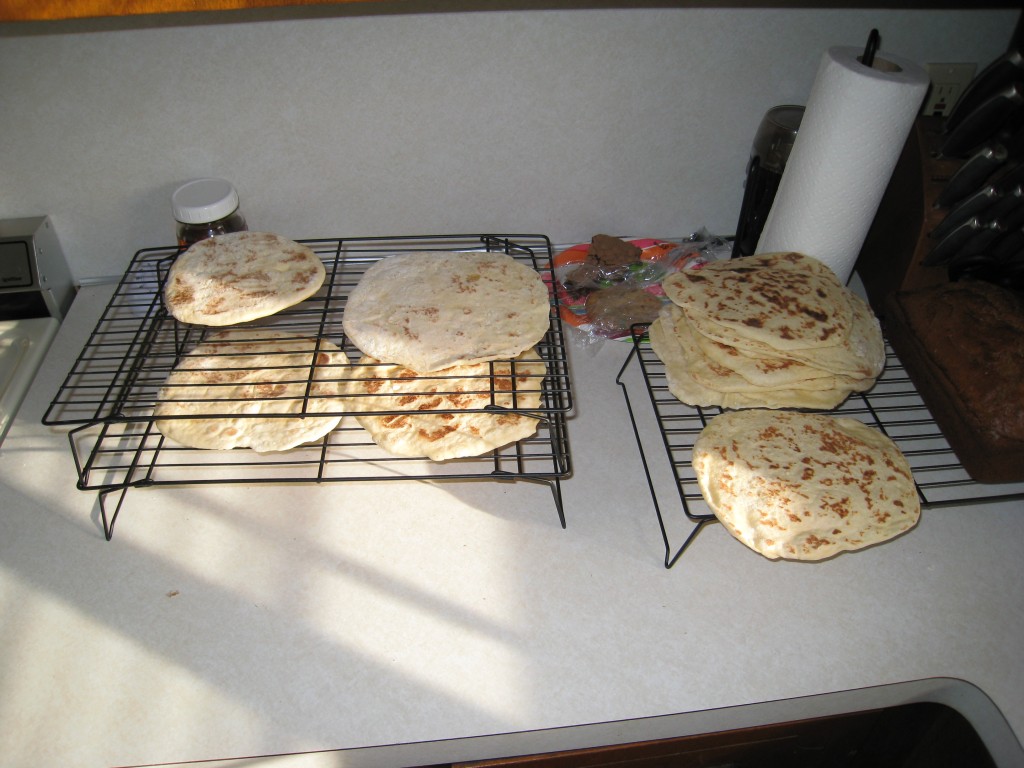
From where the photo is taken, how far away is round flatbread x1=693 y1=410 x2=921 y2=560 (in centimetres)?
104

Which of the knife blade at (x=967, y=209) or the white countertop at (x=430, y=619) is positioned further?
the knife blade at (x=967, y=209)

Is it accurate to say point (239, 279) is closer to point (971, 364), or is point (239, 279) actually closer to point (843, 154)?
point (843, 154)

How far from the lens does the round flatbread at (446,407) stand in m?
1.16

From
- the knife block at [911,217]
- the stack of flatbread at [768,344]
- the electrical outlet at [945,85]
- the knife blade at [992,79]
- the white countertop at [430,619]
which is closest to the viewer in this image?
the white countertop at [430,619]

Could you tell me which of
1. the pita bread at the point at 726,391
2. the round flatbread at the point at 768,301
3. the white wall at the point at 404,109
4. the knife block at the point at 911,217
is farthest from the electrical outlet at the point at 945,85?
the pita bread at the point at 726,391

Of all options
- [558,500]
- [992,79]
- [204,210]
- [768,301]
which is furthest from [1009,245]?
[204,210]

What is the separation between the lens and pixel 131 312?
1530mm

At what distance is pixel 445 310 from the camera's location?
125 cm

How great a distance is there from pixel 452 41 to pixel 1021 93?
3.29ft

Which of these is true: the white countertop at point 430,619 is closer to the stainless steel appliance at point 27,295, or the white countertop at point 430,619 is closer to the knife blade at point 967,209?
the stainless steel appliance at point 27,295

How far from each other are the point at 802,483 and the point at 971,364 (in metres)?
0.41

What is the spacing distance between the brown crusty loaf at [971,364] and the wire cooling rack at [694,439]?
0.15 ft

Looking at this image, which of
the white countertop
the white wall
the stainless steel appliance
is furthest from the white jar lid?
the white countertop

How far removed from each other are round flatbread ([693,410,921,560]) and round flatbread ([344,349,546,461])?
32 centimetres
